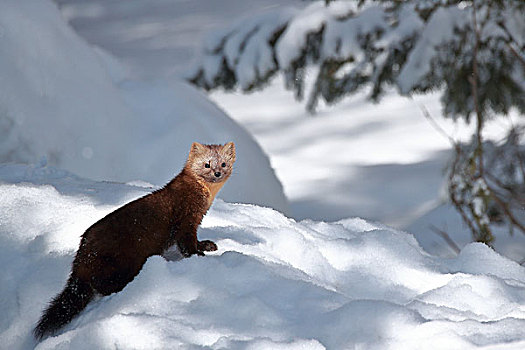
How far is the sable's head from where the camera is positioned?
1622 millimetres

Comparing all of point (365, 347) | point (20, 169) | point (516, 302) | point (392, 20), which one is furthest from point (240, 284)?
point (392, 20)

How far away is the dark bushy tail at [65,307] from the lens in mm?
1391

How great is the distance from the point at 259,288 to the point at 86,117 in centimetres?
191

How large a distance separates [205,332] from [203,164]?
1.61 feet

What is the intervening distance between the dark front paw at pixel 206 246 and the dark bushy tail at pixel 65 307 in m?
0.31

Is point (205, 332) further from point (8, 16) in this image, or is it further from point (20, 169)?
point (8, 16)

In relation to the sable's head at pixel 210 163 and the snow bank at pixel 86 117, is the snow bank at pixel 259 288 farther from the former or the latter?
the snow bank at pixel 86 117

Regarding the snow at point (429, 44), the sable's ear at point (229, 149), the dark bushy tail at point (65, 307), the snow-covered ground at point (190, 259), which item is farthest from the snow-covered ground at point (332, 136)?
the dark bushy tail at point (65, 307)

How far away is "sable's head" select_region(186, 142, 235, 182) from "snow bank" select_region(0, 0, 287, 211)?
1390 millimetres

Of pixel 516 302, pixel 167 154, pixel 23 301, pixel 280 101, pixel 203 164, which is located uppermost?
pixel 203 164

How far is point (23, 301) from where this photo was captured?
4.92 feet

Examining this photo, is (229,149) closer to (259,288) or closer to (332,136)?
(259,288)

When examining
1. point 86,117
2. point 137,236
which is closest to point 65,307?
point 137,236

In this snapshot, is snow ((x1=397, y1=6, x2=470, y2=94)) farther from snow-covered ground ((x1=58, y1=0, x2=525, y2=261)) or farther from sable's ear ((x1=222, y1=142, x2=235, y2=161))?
sable's ear ((x1=222, y1=142, x2=235, y2=161))
